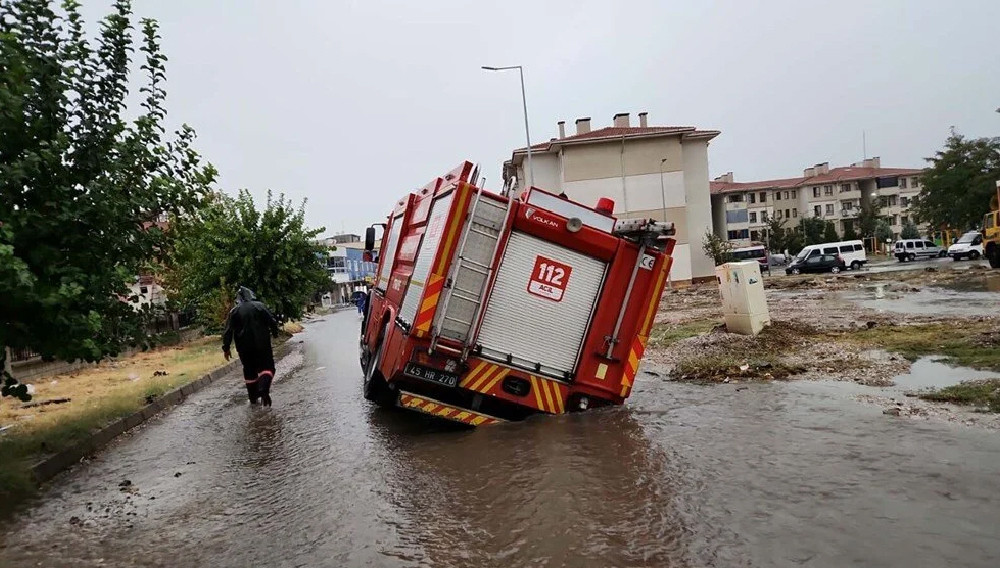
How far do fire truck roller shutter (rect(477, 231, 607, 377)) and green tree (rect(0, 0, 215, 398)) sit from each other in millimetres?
3929

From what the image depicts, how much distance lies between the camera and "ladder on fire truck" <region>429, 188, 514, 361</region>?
6258 mm

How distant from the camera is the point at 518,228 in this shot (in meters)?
6.48

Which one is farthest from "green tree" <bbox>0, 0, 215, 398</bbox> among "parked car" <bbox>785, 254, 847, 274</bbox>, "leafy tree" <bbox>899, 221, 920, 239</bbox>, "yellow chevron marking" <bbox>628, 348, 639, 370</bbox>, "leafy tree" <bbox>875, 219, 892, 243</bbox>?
"leafy tree" <bbox>899, 221, 920, 239</bbox>

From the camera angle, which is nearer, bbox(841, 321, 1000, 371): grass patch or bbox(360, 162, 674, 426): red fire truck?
bbox(360, 162, 674, 426): red fire truck

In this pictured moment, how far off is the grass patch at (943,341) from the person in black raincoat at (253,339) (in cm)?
886

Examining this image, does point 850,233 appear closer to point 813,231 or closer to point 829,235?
point 813,231

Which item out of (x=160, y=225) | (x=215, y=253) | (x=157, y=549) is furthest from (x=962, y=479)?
(x=215, y=253)

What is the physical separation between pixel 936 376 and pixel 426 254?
6051mm

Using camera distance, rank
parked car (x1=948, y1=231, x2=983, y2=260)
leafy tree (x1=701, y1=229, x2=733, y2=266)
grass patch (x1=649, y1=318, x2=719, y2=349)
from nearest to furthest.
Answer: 1. grass patch (x1=649, y1=318, x2=719, y2=349)
2. parked car (x1=948, y1=231, x2=983, y2=260)
3. leafy tree (x1=701, y1=229, x2=733, y2=266)

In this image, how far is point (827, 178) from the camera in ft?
281

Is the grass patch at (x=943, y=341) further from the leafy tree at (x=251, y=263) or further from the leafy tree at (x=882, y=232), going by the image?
the leafy tree at (x=882, y=232)

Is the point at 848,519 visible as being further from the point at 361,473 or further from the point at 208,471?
the point at 208,471

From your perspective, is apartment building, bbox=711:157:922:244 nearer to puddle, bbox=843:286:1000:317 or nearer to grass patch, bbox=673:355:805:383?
puddle, bbox=843:286:1000:317

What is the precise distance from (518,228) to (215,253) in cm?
1813
